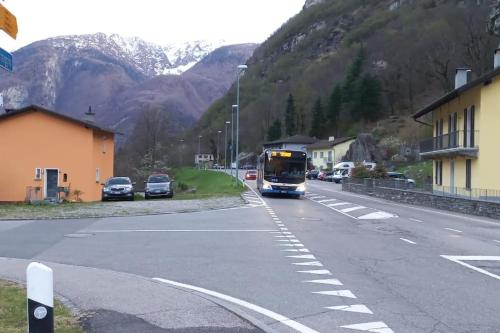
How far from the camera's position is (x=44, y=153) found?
4028cm

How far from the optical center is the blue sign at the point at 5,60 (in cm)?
646

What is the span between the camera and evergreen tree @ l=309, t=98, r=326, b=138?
121062mm

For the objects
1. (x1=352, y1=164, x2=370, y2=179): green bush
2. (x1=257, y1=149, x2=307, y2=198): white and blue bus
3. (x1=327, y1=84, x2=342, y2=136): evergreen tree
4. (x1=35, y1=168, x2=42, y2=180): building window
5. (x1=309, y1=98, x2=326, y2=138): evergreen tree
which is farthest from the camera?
(x1=309, y1=98, x2=326, y2=138): evergreen tree

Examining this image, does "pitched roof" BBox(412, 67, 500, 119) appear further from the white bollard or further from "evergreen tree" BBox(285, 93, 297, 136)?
"evergreen tree" BBox(285, 93, 297, 136)

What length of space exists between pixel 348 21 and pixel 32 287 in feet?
592

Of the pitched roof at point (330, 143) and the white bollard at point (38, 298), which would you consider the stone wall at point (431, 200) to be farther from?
the pitched roof at point (330, 143)

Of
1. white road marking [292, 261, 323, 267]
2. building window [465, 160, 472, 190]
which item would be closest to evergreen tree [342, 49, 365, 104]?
building window [465, 160, 472, 190]

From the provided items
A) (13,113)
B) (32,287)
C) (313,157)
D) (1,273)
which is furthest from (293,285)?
(313,157)

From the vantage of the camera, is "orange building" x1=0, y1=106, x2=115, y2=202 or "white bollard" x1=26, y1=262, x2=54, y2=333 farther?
"orange building" x1=0, y1=106, x2=115, y2=202

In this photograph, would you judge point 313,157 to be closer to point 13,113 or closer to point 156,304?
point 13,113

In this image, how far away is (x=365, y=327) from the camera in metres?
6.79

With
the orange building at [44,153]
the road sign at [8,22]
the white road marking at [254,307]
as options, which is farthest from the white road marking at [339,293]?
the orange building at [44,153]

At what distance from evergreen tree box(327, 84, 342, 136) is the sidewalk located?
105m

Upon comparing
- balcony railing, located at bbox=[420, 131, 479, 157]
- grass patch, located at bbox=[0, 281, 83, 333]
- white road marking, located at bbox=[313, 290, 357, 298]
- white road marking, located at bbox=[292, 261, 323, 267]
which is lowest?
white road marking, located at bbox=[313, 290, 357, 298]
